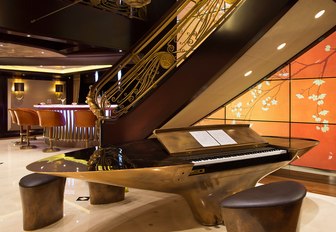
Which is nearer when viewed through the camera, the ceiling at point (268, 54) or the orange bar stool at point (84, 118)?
the ceiling at point (268, 54)

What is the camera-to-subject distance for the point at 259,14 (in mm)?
2926

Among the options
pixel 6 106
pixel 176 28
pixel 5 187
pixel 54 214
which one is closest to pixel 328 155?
pixel 176 28

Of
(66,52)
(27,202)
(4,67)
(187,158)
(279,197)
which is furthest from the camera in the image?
(4,67)

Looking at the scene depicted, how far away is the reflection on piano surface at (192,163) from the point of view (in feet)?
6.96

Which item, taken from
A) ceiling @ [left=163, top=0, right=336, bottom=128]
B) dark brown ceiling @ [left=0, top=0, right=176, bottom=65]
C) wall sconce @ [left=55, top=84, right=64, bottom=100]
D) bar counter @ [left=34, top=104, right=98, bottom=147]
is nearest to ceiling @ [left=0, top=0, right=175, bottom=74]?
dark brown ceiling @ [left=0, top=0, right=176, bottom=65]

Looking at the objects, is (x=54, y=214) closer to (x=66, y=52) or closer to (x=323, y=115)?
(x=323, y=115)

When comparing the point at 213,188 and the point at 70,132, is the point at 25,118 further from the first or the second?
the point at 213,188

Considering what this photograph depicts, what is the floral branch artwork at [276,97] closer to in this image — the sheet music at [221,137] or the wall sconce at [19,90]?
the sheet music at [221,137]

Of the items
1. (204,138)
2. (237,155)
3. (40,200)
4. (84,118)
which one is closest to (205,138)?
(204,138)

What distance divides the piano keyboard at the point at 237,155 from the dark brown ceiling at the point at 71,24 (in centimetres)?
407

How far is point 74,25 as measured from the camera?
251 inches

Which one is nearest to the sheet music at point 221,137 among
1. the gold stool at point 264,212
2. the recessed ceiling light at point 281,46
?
the gold stool at point 264,212

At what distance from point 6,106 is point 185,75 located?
35.0ft

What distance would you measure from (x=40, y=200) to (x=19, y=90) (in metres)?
10.5
